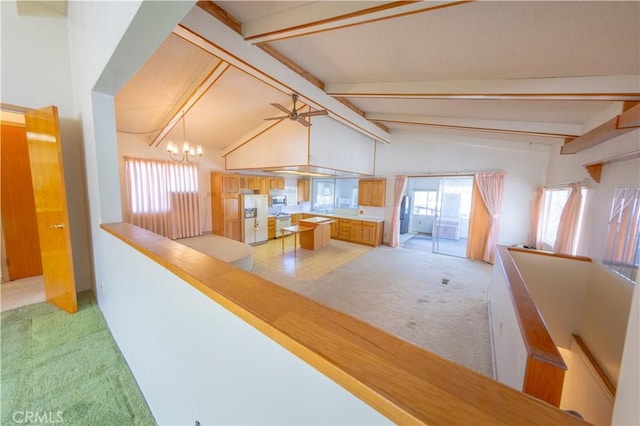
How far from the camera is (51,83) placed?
8.15 feet

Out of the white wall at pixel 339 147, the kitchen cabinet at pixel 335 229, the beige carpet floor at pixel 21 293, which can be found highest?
the white wall at pixel 339 147

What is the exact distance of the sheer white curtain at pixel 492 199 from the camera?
486 cm

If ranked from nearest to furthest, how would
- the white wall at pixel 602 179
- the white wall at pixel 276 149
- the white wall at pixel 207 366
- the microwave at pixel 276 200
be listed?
the white wall at pixel 207 366 < the white wall at pixel 602 179 < the white wall at pixel 276 149 < the microwave at pixel 276 200

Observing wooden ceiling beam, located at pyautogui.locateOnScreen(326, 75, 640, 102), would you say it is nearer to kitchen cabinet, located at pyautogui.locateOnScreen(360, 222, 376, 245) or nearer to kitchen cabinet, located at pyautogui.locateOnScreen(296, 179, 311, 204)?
kitchen cabinet, located at pyautogui.locateOnScreen(360, 222, 376, 245)

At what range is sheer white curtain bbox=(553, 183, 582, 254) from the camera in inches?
124

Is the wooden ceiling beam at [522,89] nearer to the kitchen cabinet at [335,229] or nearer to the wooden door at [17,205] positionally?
the kitchen cabinet at [335,229]

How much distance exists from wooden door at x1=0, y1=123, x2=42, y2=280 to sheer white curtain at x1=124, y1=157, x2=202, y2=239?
1.20 m

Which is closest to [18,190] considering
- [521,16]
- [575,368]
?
[521,16]

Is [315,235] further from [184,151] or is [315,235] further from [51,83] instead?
[51,83]

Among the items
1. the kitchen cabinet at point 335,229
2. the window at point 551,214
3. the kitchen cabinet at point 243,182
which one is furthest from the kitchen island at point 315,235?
the window at point 551,214

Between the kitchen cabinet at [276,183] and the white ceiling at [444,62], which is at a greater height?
the white ceiling at [444,62]

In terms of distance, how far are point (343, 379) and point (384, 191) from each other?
643 cm

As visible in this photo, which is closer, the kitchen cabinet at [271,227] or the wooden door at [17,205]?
the wooden door at [17,205]

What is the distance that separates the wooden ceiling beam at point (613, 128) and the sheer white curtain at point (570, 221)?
609mm
